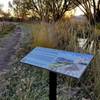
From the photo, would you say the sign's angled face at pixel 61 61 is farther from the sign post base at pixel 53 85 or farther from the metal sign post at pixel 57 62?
the sign post base at pixel 53 85

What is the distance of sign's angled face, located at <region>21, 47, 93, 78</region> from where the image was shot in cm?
303

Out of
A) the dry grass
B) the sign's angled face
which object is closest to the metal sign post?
the sign's angled face

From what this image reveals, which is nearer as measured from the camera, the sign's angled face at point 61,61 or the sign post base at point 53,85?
the sign's angled face at point 61,61

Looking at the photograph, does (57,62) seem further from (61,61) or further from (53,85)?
(53,85)

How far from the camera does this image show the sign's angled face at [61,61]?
303 centimetres

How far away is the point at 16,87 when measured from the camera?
4.45 m

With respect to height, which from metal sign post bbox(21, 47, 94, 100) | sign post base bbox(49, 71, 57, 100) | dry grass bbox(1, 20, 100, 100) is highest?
metal sign post bbox(21, 47, 94, 100)

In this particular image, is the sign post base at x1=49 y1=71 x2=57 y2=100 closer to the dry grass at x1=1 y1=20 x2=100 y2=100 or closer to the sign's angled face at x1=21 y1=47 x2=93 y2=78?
the sign's angled face at x1=21 y1=47 x2=93 y2=78

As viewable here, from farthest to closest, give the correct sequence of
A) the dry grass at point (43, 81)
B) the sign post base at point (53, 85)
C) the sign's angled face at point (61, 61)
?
1. the dry grass at point (43, 81)
2. the sign post base at point (53, 85)
3. the sign's angled face at point (61, 61)

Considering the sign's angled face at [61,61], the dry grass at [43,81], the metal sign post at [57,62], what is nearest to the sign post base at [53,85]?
the metal sign post at [57,62]

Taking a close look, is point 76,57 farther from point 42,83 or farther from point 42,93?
point 42,83

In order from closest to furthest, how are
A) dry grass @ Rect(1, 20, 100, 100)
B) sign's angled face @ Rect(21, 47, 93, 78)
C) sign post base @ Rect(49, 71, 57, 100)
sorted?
1. sign's angled face @ Rect(21, 47, 93, 78)
2. sign post base @ Rect(49, 71, 57, 100)
3. dry grass @ Rect(1, 20, 100, 100)

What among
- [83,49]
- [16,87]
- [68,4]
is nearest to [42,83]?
[16,87]

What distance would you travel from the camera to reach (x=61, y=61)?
10.6 feet
